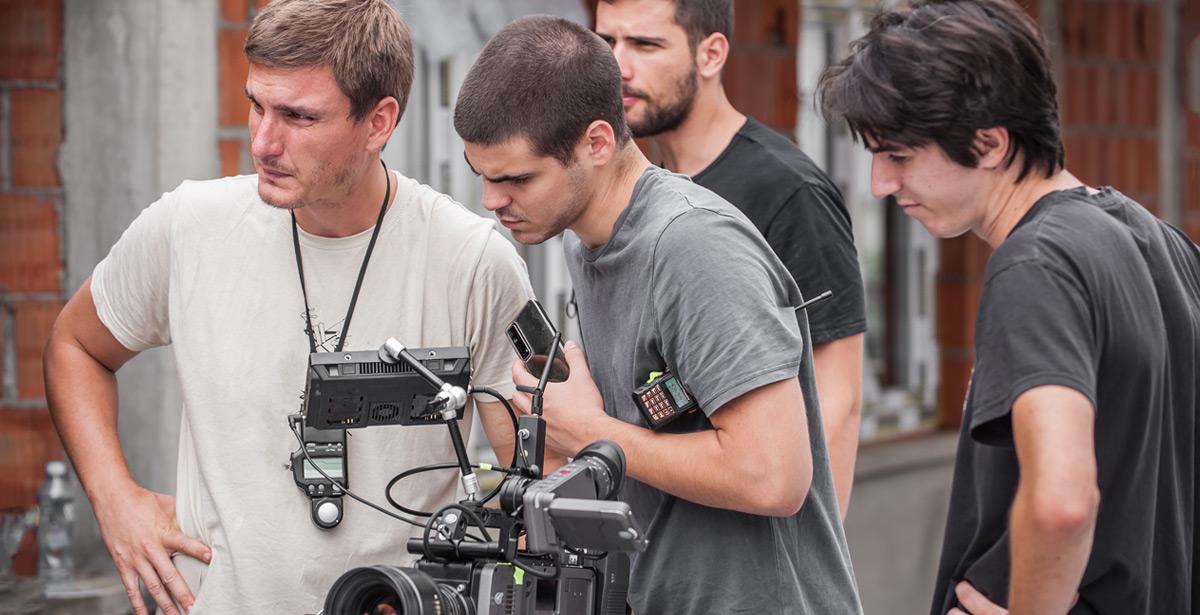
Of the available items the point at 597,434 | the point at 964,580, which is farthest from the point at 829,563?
the point at 597,434

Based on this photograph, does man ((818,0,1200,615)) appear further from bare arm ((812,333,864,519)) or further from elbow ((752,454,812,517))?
bare arm ((812,333,864,519))

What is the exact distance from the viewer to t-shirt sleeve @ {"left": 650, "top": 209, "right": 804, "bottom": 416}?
1.72 metres

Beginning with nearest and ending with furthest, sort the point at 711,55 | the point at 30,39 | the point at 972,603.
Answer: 1. the point at 972,603
2. the point at 711,55
3. the point at 30,39

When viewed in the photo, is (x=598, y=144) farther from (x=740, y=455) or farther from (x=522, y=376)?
(x=740, y=455)

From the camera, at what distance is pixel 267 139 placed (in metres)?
2.02

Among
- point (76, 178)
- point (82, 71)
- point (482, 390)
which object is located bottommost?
point (482, 390)

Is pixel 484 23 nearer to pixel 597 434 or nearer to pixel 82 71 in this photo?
pixel 82 71

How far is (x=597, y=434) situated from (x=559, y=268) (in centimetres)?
216

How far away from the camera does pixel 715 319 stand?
1733mm

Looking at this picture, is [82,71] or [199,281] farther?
[82,71]

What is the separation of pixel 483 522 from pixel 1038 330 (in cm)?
65

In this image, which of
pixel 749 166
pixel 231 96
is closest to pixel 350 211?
pixel 749 166

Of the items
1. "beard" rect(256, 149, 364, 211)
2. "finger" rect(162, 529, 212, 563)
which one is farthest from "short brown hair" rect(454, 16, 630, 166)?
"finger" rect(162, 529, 212, 563)

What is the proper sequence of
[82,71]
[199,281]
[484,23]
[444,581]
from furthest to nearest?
[484,23] < [82,71] < [199,281] < [444,581]
